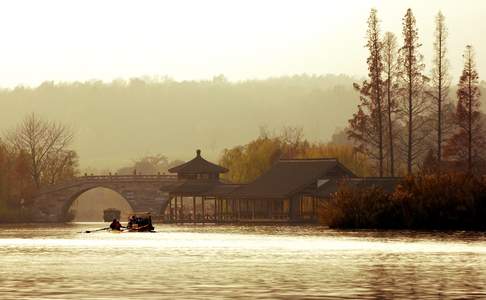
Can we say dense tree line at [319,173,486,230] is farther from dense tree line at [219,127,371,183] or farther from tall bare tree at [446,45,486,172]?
dense tree line at [219,127,371,183]

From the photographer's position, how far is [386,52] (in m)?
123

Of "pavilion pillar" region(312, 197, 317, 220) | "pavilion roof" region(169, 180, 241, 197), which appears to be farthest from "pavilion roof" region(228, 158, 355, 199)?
"pavilion roof" region(169, 180, 241, 197)

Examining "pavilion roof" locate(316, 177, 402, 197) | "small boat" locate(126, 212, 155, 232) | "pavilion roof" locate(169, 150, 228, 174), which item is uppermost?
"pavilion roof" locate(169, 150, 228, 174)

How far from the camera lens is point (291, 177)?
12688 centimetres

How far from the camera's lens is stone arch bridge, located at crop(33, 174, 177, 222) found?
486 feet

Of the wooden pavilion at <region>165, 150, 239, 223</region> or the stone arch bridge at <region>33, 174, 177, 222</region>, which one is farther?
the stone arch bridge at <region>33, 174, 177, 222</region>

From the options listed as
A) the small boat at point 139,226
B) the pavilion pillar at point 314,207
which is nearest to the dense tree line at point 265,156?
the pavilion pillar at point 314,207

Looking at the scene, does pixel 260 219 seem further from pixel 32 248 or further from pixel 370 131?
pixel 32 248

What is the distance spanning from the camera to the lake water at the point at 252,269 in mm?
36312

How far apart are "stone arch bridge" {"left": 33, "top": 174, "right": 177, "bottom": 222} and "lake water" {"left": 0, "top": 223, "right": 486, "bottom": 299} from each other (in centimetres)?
7710

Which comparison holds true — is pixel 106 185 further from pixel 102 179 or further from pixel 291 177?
pixel 291 177

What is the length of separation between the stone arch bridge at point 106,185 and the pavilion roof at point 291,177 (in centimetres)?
1867

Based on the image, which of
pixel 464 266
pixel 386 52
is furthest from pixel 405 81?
pixel 464 266

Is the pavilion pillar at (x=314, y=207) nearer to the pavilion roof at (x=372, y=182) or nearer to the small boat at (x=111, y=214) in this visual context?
the pavilion roof at (x=372, y=182)
